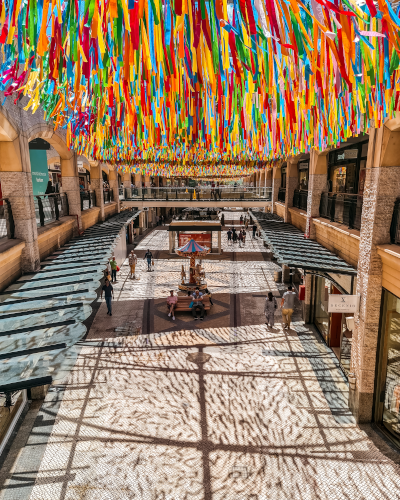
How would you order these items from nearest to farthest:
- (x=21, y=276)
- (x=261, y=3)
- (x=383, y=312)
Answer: (x=261, y=3) → (x=383, y=312) → (x=21, y=276)

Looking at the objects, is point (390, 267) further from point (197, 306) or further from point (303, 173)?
point (303, 173)

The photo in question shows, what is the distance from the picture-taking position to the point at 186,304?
13.1 meters

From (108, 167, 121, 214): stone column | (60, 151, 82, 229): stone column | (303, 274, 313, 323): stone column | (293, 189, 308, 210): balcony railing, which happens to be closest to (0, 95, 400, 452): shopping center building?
(303, 274, 313, 323): stone column

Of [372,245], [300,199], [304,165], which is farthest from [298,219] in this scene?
[372,245]

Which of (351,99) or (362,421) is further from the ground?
(351,99)

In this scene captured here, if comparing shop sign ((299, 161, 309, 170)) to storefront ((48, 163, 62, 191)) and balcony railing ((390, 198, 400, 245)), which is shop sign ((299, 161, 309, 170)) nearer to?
balcony railing ((390, 198, 400, 245))

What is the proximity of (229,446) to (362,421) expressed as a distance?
2.92 m

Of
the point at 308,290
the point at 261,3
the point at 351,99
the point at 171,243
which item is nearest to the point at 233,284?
the point at 308,290

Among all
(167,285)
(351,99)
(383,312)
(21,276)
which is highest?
(351,99)

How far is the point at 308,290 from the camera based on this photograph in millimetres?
11906

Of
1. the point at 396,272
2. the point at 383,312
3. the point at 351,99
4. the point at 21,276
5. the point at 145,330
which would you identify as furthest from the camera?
the point at 145,330

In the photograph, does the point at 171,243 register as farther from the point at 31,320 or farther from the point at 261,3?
the point at 261,3

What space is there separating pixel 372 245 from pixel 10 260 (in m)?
7.45

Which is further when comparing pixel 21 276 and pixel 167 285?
pixel 167 285
